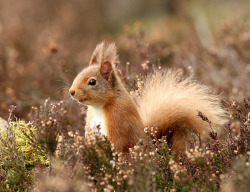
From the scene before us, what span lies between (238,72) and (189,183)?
4.43m

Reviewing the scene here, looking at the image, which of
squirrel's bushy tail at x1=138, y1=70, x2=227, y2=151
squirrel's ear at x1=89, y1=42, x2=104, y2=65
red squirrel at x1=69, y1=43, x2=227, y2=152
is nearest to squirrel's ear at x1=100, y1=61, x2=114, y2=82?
red squirrel at x1=69, y1=43, x2=227, y2=152

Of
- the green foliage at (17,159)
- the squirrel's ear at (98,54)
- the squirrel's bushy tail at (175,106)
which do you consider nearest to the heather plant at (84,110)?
the green foliage at (17,159)

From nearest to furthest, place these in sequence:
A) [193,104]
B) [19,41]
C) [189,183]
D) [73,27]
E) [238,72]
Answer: [189,183], [193,104], [238,72], [19,41], [73,27]

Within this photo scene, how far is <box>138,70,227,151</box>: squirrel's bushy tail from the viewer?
3.84m

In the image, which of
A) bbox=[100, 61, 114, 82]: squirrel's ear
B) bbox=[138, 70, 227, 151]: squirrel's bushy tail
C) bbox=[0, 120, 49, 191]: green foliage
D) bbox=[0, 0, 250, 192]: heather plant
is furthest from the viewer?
bbox=[138, 70, 227, 151]: squirrel's bushy tail

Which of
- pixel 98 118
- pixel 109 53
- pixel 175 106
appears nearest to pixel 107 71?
pixel 109 53

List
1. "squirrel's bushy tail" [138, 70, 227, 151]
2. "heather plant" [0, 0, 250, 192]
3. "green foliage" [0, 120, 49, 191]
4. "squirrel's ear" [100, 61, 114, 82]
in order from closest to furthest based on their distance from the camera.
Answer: "heather plant" [0, 0, 250, 192] → "green foliage" [0, 120, 49, 191] → "squirrel's ear" [100, 61, 114, 82] → "squirrel's bushy tail" [138, 70, 227, 151]

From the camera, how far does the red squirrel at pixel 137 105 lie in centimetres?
356

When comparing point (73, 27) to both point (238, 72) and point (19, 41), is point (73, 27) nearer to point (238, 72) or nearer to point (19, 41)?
point (19, 41)

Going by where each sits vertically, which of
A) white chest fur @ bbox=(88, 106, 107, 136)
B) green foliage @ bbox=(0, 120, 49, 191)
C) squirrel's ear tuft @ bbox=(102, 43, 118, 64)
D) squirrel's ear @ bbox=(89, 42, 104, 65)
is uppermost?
squirrel's ear @ bbox=(89, 42, 104, 65)

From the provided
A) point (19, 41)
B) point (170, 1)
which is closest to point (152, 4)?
point (170, 1)

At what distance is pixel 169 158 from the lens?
129 inches

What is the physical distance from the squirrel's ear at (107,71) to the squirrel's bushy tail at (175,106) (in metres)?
0.42

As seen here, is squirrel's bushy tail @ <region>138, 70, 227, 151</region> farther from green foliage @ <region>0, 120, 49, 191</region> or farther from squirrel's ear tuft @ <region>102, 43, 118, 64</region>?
green foliage @ <region>0, 120, 49, 191</region>
